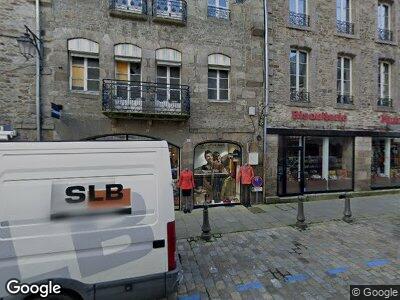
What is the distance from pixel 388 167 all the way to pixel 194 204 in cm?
966

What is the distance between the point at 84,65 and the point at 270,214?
7.58 metres

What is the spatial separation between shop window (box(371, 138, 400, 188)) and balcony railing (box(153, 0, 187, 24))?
9.94m

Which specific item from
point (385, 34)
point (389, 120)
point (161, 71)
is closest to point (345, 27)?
point (385, 34)

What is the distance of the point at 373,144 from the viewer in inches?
512

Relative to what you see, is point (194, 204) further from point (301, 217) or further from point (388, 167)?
point (388, 167)

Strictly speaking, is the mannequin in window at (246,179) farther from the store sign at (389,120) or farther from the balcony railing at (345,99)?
the store sign at (389,120)

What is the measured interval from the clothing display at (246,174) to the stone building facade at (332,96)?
86 centimetres

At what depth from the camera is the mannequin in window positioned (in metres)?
10.3

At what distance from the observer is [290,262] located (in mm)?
5551

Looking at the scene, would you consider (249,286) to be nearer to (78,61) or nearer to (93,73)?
(93,73)

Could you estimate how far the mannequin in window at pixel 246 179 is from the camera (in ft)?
33.8

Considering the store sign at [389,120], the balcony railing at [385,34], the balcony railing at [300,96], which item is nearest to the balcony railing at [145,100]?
the balcony railing at [300,96]

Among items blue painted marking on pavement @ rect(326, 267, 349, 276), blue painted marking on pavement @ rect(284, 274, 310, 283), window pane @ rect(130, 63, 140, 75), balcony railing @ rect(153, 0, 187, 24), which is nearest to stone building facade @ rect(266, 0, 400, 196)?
balcony railing @ rect(153, 0, 187, 24)

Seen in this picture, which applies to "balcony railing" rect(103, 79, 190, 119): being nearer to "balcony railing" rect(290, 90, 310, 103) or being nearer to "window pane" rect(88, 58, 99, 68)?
"window pane" rect(88, 58, 99, 68)
